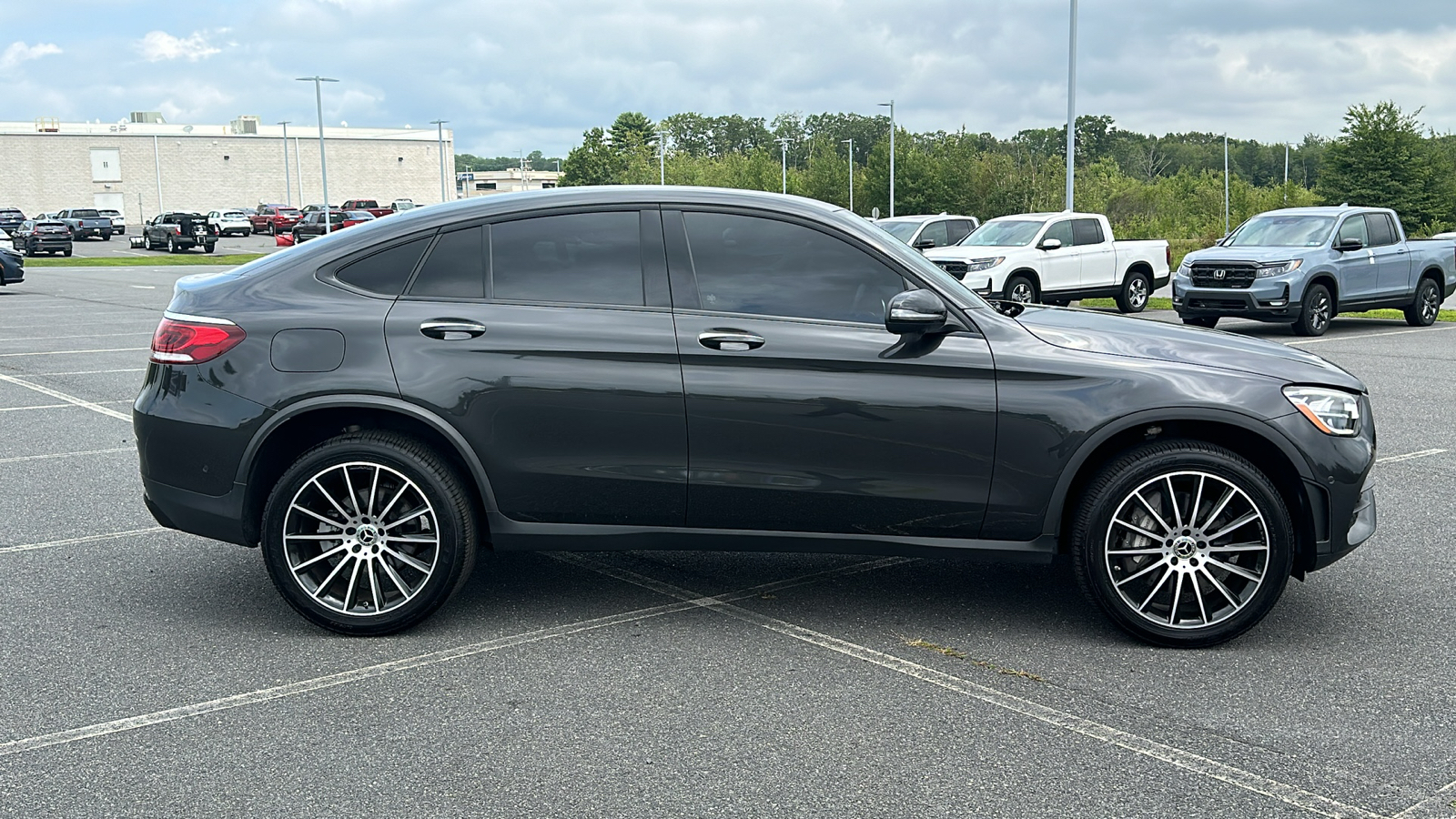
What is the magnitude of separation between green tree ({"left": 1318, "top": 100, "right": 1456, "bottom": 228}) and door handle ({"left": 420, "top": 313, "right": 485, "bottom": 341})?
48216 millimetres

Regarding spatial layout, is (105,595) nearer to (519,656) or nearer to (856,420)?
(519,656)

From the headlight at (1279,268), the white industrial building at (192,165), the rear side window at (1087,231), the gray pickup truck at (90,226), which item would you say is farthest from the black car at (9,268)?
the white industrial building at (192,165)

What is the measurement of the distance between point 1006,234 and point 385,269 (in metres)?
18.4

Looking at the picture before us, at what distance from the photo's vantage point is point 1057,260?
21797 mm

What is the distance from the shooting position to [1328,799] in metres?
3.49

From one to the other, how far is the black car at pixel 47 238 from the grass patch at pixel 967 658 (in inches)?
2168

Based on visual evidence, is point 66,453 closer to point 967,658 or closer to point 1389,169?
point 967,658

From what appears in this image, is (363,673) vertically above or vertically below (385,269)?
below

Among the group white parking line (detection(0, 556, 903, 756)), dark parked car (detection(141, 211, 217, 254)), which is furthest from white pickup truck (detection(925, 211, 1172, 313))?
dark parked car (detection(141, 211, 217, 254))

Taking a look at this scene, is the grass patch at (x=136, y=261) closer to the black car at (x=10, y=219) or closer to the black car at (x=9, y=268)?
the black car at (x=9, y=268)

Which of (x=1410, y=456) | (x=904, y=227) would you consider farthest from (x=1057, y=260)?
(x=1410, y=456)

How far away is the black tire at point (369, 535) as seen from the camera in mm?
4828

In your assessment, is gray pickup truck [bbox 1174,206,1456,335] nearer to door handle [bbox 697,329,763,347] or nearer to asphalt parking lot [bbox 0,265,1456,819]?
asphalt parking lot [bbox 0,265,1456,819]

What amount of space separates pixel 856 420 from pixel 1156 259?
2023 cm
